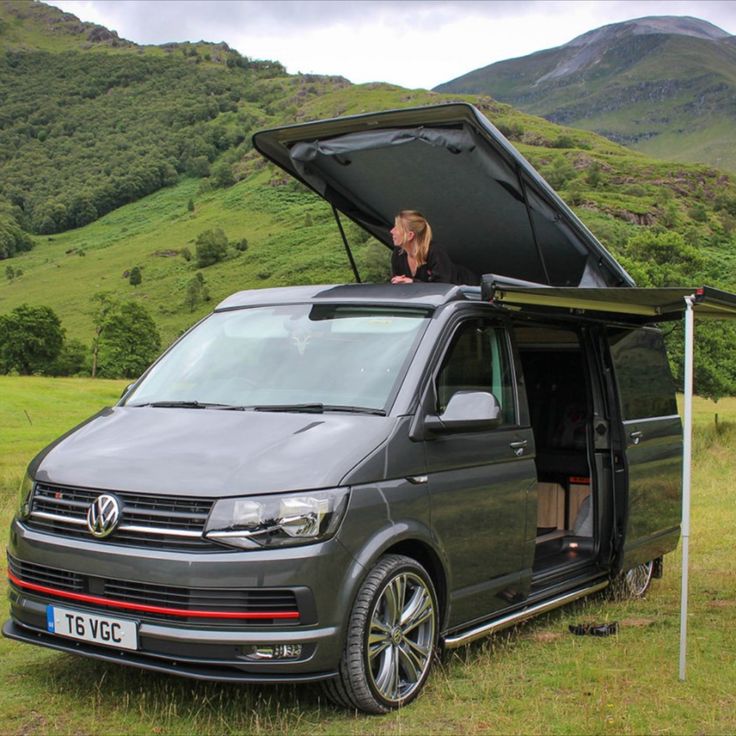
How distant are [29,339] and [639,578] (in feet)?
300

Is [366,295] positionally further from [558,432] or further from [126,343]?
[126,343]

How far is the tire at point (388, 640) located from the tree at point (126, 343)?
8929 centimetres

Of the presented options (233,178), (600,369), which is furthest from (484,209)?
(233,178)

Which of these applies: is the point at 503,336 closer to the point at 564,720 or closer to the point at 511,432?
the point at 511,432

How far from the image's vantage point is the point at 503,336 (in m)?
6.16

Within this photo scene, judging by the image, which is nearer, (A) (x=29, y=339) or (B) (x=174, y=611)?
(B) (x=174, y=611)

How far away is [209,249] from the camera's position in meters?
131

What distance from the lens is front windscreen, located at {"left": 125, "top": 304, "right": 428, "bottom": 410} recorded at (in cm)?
534

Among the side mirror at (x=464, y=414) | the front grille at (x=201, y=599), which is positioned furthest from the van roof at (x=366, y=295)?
the front grille at (x=201, y=599)

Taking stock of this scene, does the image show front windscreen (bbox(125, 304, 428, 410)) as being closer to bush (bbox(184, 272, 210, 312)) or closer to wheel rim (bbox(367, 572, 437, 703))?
wheel rim (bbox(367, 572, 437, 703))

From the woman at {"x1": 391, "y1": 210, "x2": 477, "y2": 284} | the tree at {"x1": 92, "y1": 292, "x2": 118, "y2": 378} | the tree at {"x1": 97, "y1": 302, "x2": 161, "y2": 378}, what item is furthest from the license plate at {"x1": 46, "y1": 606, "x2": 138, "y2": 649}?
the tree at {"x1": 97, "y1": 302, "x2": 161, "y2": 378}

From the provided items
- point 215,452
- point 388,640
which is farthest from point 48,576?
point 388,640

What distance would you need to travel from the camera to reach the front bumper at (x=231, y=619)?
14.4 feet

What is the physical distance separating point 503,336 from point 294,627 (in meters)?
2.49
